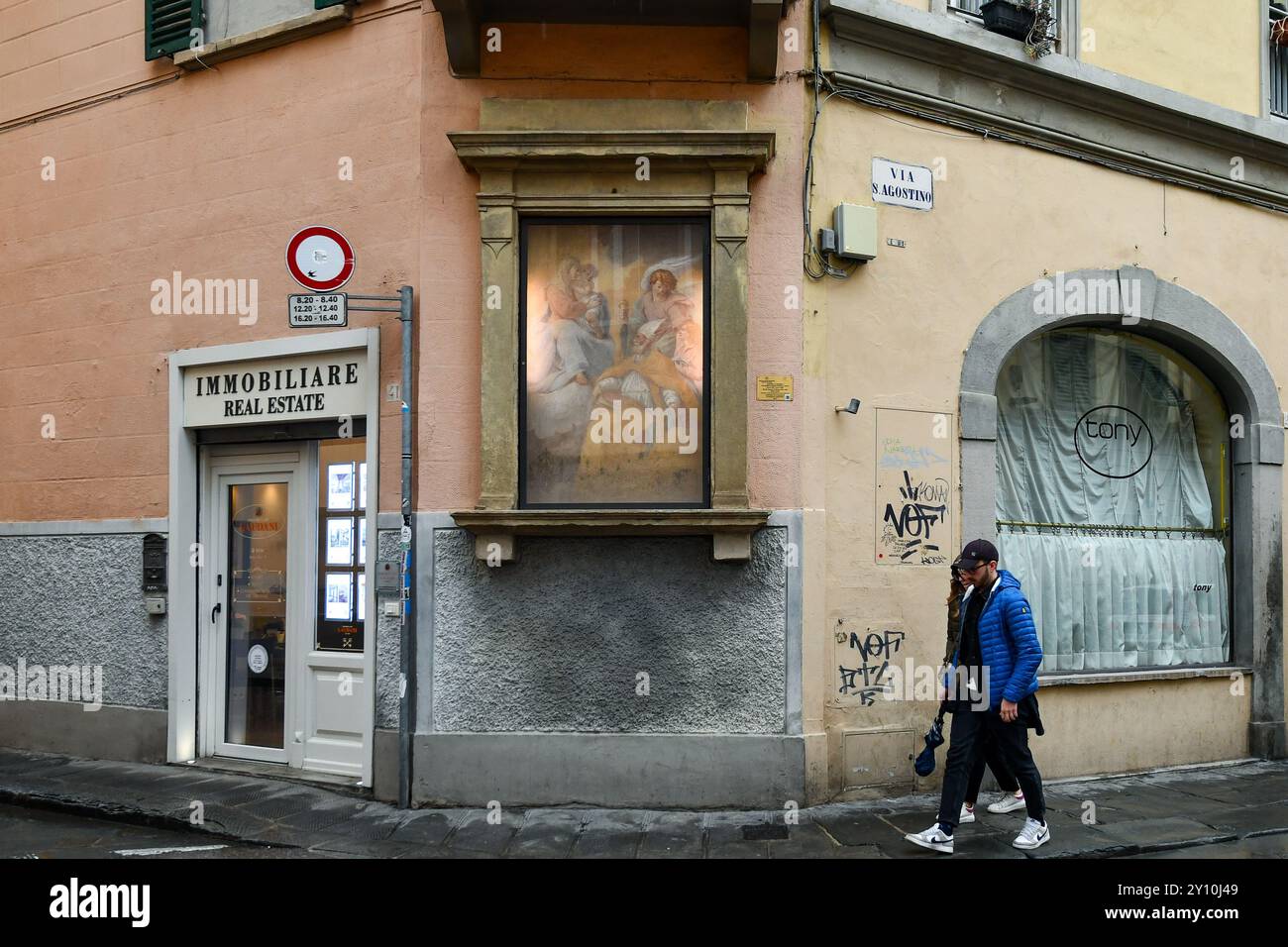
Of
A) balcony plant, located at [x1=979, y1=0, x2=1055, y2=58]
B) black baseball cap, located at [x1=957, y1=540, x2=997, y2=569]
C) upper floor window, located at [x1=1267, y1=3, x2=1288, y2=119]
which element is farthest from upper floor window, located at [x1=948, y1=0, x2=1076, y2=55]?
black baseball cap, located at [x1=957, y1=540, x2=997, y2=569]

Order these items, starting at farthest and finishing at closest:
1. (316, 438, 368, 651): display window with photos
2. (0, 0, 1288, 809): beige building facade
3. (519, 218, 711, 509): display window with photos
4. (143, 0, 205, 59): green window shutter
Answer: (143, 0, 205, 59): green window shutter, (316, 438, 368, 651): display window with photos, (519, 218, 711, 509): display window with photos, (0, 0, 1288, 809): beige building facade

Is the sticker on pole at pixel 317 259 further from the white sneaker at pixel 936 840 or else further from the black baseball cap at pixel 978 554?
the white sneaker at pixel 936 840

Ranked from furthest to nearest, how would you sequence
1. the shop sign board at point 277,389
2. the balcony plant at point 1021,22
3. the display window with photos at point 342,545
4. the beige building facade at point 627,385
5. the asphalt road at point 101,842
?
1. the balcony plant at point 1021,22
2. the display window with photos at point 342,545
3. the shop sign board at point 277,389
4. the beige building facade at point 627,385
5. the asphalt road at point 101,842

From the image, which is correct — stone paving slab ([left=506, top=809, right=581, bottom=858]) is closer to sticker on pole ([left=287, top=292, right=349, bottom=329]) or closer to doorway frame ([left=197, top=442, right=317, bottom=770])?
doorway frame ([left=197, top=442, right=317, bottom=770])

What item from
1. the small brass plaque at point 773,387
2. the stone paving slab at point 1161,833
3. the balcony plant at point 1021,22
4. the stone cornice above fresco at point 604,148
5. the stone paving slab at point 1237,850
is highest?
the balcony plant at point 1021,22

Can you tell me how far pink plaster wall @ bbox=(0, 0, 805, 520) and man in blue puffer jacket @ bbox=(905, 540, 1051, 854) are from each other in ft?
5.29

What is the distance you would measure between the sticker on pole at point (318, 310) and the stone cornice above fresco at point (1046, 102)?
387 centimetres

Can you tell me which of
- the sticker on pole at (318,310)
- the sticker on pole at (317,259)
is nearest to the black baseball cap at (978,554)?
the sticker on pole at (318,310)

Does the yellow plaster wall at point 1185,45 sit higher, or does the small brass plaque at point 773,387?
the yellow plaster wall at point 1185,45

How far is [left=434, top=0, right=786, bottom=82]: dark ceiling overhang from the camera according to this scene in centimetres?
738

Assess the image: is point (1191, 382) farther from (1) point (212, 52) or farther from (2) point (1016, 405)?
(1) point (212, 52)

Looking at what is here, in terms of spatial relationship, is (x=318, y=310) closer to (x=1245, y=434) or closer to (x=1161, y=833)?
(x=1161, y=833)

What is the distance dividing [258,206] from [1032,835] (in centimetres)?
721

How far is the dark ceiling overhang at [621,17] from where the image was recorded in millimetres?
7375
